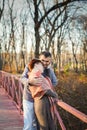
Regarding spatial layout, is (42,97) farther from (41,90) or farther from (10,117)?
(10,117)

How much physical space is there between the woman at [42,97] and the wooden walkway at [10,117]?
249cm

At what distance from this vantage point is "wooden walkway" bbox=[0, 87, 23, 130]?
26.1 ft

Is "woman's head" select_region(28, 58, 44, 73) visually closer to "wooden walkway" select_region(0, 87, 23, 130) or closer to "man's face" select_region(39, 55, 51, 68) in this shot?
"man's face" select_region(39, 55, 51, 68)

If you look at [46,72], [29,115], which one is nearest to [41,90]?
[46,72]

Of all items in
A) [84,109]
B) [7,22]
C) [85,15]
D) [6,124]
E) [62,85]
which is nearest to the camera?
[6,124]

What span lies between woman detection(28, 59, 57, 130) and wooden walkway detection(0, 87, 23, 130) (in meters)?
2.49

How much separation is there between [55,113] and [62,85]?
10.5m

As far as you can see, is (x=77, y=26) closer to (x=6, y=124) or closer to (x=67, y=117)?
(x=67, y=117)

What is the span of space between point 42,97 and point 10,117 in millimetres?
4136

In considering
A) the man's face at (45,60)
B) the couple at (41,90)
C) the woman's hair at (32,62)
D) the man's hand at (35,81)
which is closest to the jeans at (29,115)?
the couple at (41,90)

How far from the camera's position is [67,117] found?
1205cm

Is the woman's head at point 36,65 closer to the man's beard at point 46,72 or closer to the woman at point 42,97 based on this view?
the woman at point 42,97

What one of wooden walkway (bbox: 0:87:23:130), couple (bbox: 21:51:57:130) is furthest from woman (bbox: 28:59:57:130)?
wooden walkway (bbox: 0:87:23:130)

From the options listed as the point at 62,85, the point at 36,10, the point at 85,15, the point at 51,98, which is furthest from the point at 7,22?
the point at 51,98
